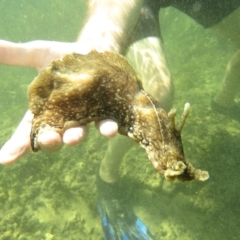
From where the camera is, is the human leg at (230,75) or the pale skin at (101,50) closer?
the pale skin at (101,50)

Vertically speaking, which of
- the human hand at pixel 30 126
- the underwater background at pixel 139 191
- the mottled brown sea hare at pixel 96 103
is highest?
the mottled brown sea hare at pixel 96 103

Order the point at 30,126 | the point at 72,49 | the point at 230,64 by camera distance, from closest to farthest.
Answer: the point at 30,126 < the point at 72,49 < the point at 230,64

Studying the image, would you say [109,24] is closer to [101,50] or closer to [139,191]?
[101,50]

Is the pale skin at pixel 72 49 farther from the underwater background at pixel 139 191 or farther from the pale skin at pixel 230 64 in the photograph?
the underwater background at pixel 139 191

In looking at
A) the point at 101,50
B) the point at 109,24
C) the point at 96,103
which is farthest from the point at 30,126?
the point at 109,24

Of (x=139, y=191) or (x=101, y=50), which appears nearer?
(x=101, y=50)

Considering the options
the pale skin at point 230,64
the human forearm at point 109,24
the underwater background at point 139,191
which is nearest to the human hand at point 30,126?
the human forearm at point 109,24
